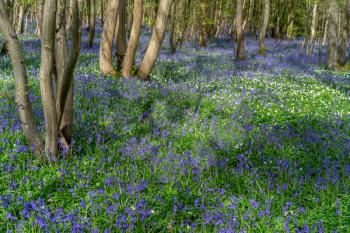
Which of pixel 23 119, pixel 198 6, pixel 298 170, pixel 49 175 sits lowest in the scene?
pixel 298 170

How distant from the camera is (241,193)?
5344mm

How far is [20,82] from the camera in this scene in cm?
518

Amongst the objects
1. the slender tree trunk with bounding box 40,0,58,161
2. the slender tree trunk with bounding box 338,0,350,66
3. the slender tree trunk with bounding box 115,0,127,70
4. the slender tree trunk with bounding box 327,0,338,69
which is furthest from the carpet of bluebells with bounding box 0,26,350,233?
the slender tree trunk with bounding box 338,0,350,66

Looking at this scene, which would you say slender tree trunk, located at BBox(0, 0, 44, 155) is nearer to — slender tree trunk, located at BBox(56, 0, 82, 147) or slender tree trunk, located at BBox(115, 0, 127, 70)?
slender tree trunk, located at BBox(56, 0, 82, 147)

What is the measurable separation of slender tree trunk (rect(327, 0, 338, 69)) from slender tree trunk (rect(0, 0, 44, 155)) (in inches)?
707

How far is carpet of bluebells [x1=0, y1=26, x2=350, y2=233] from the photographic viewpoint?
14.3ft

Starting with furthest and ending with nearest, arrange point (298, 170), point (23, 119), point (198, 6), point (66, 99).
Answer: point (198, 6) → point (298, 170) → point (66, 99) → point (23, 119)

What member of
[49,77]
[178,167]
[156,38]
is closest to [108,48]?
[156,38]

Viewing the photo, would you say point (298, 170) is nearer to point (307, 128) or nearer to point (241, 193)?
point (241, 193)

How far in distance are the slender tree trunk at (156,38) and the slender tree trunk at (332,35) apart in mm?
11780

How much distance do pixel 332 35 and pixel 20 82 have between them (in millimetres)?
19042

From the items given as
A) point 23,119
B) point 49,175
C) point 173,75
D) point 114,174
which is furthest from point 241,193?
point 173,75

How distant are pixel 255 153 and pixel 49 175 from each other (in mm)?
3687

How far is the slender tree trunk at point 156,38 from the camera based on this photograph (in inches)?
438
